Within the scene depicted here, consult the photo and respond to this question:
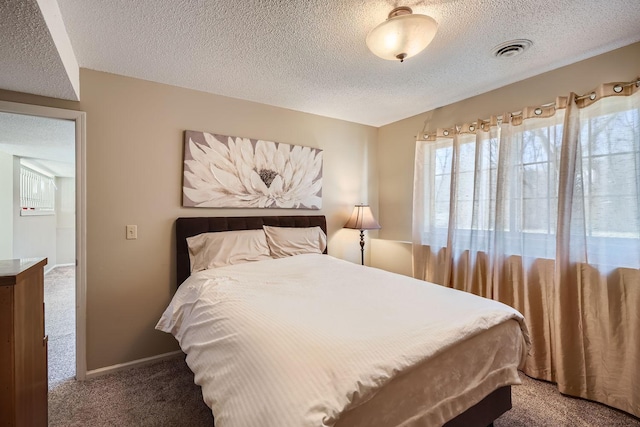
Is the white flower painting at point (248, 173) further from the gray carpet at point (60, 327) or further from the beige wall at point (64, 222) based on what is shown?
the beige wall at point (64, 222)

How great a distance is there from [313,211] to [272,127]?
3.35 feet

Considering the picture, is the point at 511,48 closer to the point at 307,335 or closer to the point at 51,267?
the point at 307,335

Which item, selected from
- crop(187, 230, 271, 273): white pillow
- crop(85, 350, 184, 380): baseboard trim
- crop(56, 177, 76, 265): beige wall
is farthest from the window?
crop(56, 177, 76, 265): beige wall

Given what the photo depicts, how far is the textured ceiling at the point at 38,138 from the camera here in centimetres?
274

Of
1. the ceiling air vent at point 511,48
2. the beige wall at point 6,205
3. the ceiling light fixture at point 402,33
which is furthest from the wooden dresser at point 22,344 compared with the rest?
the beige wall at point 6,205

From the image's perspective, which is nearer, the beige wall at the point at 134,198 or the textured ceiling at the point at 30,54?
the textured ceiling at the point at 30,54

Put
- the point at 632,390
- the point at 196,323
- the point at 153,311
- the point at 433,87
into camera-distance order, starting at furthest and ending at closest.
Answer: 1. the point at 433,87
2. the point at 153,311
3. the point at 632,390
4. the point at 196,323

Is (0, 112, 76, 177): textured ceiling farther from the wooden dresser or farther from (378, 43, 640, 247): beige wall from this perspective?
(378, 43, 640, 247): beige wall

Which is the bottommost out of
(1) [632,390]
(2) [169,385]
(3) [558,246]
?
(2) [169,385]

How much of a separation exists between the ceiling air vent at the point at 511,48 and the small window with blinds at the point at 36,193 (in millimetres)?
7177

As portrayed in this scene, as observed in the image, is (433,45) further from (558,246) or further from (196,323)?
(196,323)

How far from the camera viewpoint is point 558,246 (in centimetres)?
202

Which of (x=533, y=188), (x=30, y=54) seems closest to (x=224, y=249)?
(x=30, y=54)

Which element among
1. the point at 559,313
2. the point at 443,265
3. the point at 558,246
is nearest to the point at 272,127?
the point at 443,265
